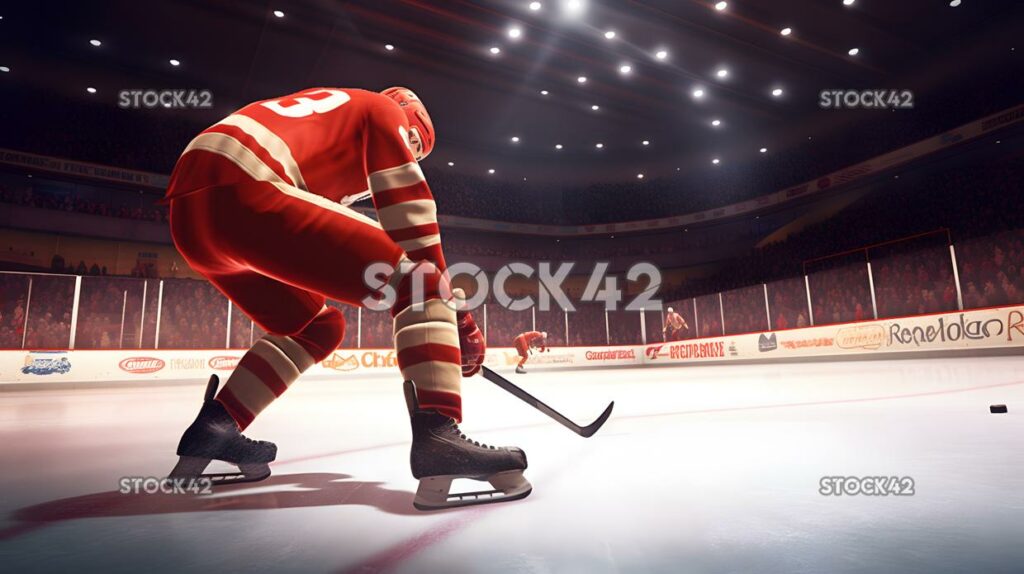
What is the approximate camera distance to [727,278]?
17797 millimetres

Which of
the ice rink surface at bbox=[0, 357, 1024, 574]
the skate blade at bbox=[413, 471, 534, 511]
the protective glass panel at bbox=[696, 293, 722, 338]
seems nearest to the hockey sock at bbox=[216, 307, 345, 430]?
the ice rink surface at bbox=[0, 357, 1024, 574]

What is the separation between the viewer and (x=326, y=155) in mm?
1525

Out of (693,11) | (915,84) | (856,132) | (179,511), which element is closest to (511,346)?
(693,11)

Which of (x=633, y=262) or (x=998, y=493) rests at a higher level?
(x=633, y=262)

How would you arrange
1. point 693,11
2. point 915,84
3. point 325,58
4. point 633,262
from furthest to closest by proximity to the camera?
point 633,262
point 915,84
point 325,58
point 693,11

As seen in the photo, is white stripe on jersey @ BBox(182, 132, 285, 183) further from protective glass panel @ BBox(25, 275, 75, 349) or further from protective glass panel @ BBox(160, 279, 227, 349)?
protective glass panel @ BBox(160, 279, 227, 349)

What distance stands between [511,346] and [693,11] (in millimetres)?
10175

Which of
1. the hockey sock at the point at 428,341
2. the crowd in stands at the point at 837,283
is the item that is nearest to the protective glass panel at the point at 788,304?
the crowd in stands at the point at 837,283

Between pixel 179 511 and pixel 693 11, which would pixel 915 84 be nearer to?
pixel 693 11

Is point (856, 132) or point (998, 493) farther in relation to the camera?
point (856, 132)

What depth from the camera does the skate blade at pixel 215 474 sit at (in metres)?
1.52

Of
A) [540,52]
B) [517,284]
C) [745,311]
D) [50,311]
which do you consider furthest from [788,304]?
[50,311]

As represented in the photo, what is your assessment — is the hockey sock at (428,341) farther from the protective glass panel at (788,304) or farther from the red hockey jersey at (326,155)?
the protective glass panel at (788,304)

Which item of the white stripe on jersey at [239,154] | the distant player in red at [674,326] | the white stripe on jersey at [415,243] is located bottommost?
the white stripe on jersey at [415,243]
